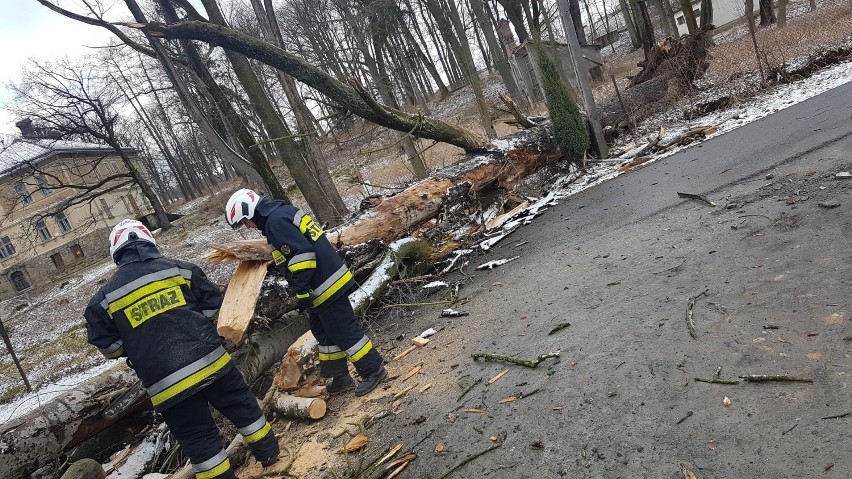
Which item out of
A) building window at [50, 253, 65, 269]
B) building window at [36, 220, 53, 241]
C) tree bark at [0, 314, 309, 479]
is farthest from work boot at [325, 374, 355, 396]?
building window at [36, 220, 53, 241]

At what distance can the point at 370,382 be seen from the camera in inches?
169

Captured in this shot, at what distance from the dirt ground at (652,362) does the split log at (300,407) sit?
0.09 meters

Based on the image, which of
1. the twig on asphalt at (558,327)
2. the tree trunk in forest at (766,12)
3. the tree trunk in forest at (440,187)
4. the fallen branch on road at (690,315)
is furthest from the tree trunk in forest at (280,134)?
the tree trunk in forest at (766,12)

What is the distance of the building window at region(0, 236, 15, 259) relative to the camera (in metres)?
35.2

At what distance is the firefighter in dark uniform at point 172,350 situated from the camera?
135 inches

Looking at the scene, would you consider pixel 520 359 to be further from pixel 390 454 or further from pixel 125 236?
pixel 125 236

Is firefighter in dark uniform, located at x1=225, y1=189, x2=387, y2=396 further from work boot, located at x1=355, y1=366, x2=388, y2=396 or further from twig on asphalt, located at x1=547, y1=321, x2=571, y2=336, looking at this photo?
twig on asphalt, located at x1=547, y1=321, x2=571, y2=336

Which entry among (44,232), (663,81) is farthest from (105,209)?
(663,81)

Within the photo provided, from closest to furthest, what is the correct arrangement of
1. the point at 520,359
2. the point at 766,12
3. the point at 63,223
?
the point at 520,359, the point at 766,12, the point at 63,223

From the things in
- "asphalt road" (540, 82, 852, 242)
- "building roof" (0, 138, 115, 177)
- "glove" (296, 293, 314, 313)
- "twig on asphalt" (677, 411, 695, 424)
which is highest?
"building roof" (0, 138, 115, 177)

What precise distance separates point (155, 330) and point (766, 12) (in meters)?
25.5

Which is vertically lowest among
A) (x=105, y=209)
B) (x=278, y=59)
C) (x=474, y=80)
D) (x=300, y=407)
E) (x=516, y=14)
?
(x=300, y=407)

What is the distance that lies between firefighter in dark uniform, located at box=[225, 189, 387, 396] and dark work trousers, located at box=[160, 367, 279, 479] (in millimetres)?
838

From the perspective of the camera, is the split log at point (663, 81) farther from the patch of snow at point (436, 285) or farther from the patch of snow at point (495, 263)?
the patch of snow at point (436, 285)
